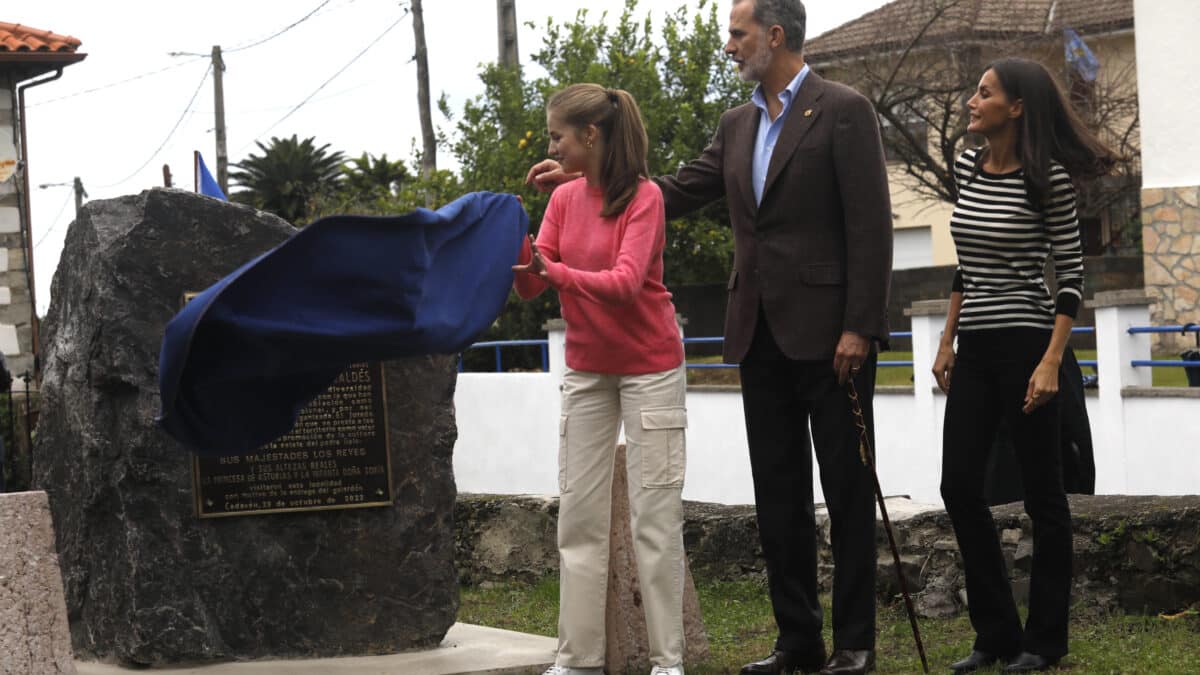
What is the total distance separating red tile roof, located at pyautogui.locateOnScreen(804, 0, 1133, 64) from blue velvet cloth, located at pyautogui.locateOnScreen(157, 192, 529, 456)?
66.5 ft

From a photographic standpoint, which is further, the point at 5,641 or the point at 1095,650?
the point at 1095,650

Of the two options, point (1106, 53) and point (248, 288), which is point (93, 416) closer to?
point (248, 288)

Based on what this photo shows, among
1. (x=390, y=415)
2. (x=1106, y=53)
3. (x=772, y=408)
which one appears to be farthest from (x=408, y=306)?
(x=1106, y=53)

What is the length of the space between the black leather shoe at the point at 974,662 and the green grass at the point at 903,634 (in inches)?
6.4

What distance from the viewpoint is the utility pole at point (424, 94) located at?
1045 inches

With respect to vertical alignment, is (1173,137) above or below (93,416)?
above

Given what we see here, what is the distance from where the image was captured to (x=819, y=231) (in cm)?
525

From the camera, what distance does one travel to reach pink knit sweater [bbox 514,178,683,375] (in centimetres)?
514

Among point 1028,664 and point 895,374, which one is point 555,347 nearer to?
point 895,374

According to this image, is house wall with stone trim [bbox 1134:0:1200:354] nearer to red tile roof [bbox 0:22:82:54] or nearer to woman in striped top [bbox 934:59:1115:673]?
red tile roof [bbox 0:22:82:54]

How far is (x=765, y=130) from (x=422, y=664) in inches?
94.9

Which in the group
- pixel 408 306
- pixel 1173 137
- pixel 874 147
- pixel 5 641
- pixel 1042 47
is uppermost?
pixel 1042 47

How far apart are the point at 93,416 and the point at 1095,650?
150 inches

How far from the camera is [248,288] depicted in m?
4.65
